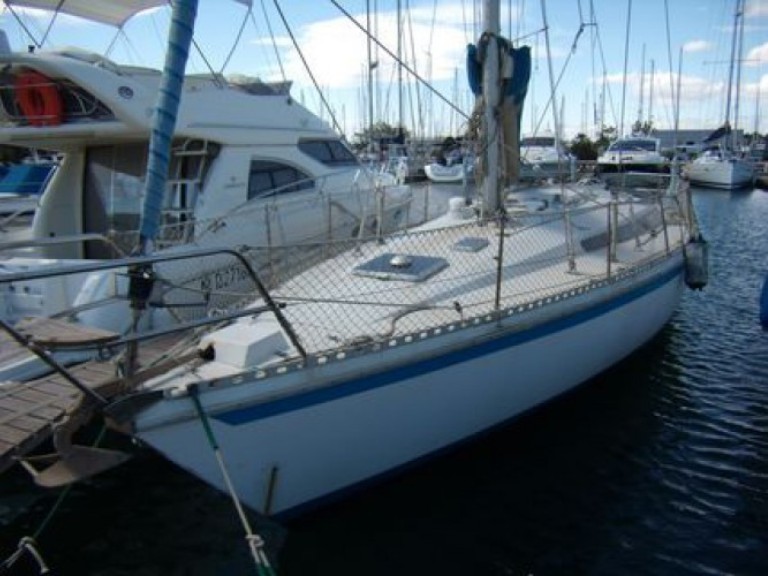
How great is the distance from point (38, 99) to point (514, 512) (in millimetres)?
6838

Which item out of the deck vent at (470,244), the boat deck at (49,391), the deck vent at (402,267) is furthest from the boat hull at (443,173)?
the boat deck at (49,391)

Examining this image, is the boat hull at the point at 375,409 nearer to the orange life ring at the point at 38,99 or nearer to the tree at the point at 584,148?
the orange life ring at the point at 38,99

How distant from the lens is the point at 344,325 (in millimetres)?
5391

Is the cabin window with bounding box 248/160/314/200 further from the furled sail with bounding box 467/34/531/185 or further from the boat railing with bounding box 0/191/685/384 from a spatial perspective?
the furled sail with bounding box 467/34/531/185

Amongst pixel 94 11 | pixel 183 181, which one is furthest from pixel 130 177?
pixel 94 11

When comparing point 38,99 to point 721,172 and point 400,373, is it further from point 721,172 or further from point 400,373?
point 721,172

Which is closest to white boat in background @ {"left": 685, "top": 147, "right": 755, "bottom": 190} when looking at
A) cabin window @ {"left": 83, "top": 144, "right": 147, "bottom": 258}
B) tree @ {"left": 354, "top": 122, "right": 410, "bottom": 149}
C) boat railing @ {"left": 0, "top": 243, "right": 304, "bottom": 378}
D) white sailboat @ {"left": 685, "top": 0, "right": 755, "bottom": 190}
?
white sailboat @ {"left": 685, "top": 0, "right": 755, "bottom": 190}

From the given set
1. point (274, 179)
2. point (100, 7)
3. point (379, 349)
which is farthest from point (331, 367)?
point (100, 7)

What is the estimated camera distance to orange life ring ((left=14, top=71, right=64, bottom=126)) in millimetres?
8000

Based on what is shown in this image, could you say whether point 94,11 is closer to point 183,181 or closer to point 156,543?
point 183,181

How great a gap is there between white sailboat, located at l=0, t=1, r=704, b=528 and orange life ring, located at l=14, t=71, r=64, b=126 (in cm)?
286

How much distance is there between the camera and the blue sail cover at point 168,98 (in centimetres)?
427

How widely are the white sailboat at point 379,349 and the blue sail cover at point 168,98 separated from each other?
0.52 m

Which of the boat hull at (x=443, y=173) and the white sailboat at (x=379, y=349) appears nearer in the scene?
the white sailboat at (x=379, y=349)
